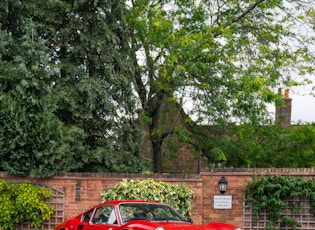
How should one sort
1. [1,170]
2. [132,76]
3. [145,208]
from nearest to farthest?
[145,208], [1,170], [132,76]

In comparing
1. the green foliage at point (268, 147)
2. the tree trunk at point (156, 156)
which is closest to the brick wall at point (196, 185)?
the green foliage at point (268, 147)

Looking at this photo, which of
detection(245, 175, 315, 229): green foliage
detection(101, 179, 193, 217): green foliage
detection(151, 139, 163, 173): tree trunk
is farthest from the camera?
detection(151, 139, 163, 173): tree trunk

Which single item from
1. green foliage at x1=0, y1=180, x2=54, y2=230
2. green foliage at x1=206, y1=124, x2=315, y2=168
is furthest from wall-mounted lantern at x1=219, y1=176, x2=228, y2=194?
green foliage at x1=0, y1=180, x2=54, y2=230

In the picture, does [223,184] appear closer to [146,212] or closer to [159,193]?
[159,193]

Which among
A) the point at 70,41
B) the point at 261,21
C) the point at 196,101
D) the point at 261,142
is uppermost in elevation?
the point at 261,21

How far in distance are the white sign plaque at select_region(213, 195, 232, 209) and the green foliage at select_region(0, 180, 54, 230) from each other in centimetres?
449

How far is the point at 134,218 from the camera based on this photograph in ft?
33.2

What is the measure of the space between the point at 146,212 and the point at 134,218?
37 cm

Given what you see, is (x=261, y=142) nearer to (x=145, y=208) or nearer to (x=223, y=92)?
(x=223, y=92)

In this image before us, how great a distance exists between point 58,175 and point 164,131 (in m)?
6.16

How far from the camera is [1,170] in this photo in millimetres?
16172

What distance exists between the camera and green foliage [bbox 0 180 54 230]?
14.4 metres

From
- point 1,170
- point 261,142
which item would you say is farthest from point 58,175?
point 261,142

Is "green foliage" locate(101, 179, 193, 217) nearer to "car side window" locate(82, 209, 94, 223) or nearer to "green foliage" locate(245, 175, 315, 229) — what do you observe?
"green foliage" locate(245, 175, 315, 229)
